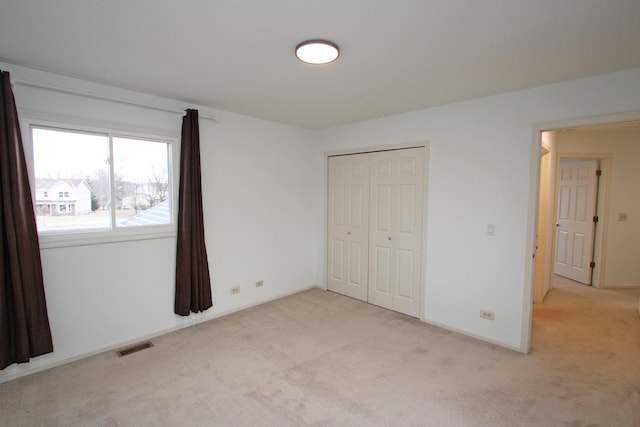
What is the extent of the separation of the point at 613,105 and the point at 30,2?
397 centimetres

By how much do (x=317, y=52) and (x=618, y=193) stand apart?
553 cm

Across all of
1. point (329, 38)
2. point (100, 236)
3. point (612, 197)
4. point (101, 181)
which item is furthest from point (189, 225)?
point (612, 197)

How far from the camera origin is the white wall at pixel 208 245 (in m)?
2.63

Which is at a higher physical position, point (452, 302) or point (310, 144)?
point (310, 144)

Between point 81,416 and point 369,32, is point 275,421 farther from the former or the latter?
point 369,32

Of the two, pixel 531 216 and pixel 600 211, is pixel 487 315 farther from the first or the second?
pixel 600 211

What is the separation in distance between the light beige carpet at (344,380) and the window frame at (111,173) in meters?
1.09

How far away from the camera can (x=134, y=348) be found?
295 centimetres

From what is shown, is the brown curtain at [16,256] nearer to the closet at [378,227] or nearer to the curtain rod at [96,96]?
the curtain rod at [96,96]

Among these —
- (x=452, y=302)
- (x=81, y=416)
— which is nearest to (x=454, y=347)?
(x=452, y=302)

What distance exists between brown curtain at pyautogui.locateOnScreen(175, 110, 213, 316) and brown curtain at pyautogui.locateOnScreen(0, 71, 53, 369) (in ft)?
3.69

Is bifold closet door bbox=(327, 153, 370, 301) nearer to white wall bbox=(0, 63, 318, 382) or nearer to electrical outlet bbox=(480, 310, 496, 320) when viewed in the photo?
white wall bbox=(0, 63, 318, 382)

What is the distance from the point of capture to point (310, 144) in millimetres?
4777

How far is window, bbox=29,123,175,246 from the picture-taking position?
8.53 ft
